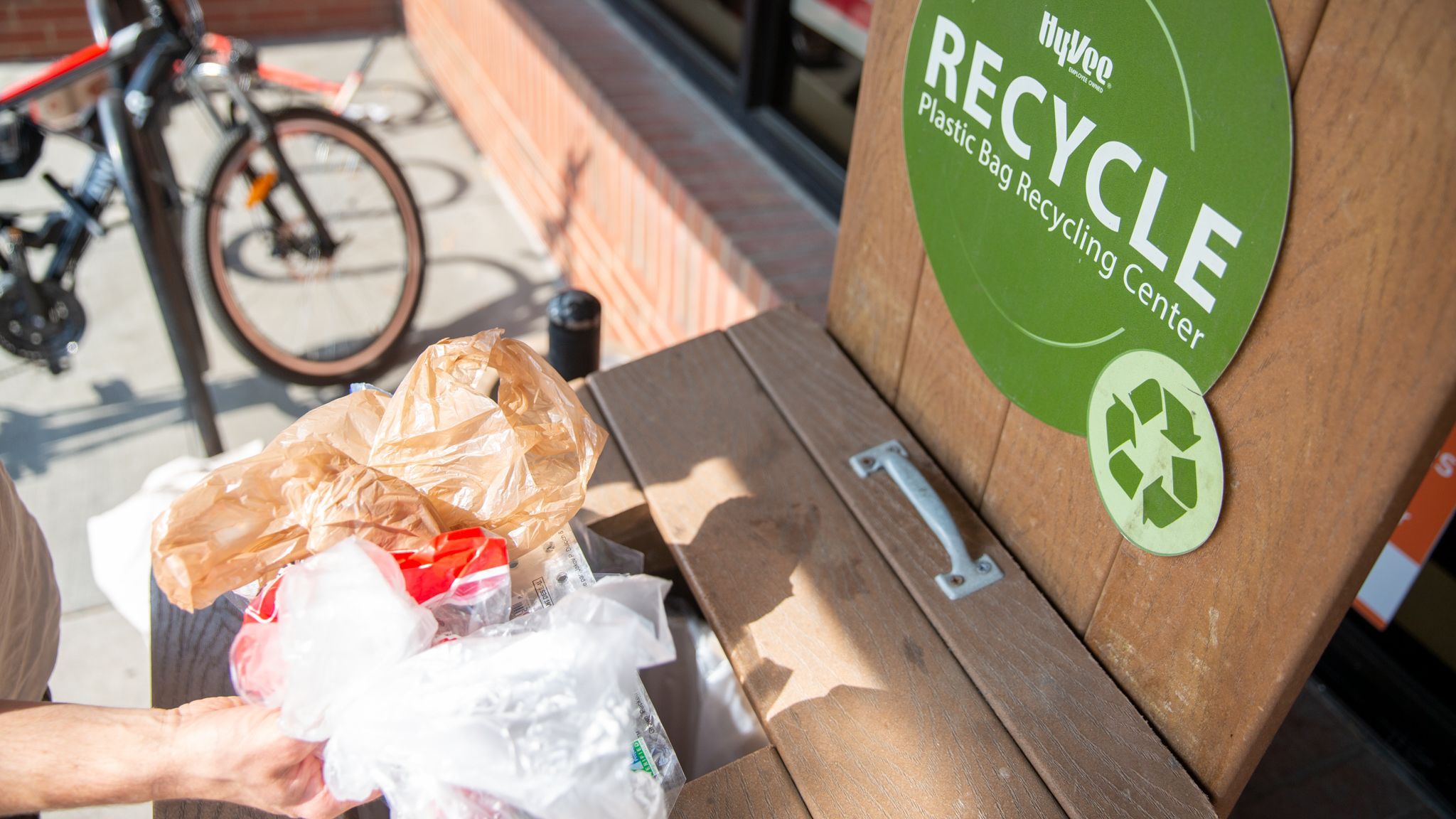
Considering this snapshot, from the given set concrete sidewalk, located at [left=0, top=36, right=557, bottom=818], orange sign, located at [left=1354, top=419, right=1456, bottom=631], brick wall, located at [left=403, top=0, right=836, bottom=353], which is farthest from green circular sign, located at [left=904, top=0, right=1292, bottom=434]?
concrete sidewalk, located at [left=0, top=36, right=557, bottom=818]

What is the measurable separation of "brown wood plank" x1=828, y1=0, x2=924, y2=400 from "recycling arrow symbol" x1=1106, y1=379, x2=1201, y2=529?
377 mm

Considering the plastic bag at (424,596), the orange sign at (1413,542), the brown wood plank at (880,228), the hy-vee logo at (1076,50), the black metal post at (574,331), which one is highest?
the hy-vee logo at (1076,50)

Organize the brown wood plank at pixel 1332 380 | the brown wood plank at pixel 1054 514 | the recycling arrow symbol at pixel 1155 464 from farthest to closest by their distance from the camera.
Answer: the brown wood plank at pixel 1054 514, the recycling arrow symbol at pixel 1155 464, the brown wood plank at pixel 1332 380

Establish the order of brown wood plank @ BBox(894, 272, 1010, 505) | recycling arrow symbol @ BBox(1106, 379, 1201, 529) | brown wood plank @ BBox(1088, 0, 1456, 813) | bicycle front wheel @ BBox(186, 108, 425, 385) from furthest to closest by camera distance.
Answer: bicycle front wheel @ BBox(186, 108, 425, 385)
brown wood plank @ BBox(894, 272, 1010, 505)
recycling arrow symbol @ BBox(1106, 379, 1201, 529)
brown wood plank @ BBox(1088, 0, 1456, 813)

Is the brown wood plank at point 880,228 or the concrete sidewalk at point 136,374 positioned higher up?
the brown wood plank at point 880,228

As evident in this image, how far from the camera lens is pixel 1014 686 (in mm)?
1043

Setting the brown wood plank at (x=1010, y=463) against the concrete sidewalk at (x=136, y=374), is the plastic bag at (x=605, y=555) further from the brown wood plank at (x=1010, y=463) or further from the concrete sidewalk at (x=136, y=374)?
the concrete sidewalk at (x=136, y=374)

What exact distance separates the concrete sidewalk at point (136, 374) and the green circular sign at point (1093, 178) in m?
1.46

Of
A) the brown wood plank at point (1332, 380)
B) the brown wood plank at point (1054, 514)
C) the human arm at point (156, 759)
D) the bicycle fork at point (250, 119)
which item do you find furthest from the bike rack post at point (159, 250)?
the brown wood plank at point (1332, 380)

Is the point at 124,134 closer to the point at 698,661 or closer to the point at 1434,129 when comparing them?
the point at 698,661

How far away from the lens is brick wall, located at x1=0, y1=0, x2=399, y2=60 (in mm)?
4613

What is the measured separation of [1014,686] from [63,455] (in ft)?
8.84

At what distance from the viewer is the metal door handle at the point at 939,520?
3.77ft

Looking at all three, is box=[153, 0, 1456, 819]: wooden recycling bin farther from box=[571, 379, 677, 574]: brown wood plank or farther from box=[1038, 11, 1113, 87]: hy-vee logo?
box=[1038, 11, 1113, 87]: hy-vee logo
